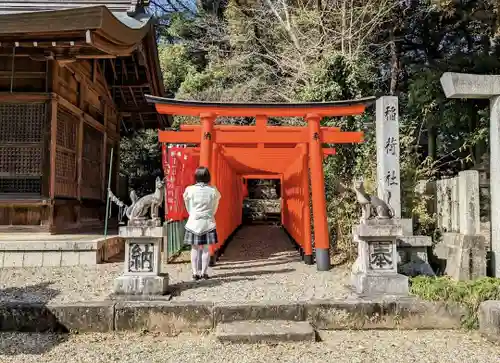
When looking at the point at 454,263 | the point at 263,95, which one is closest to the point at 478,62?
the point at 263,95

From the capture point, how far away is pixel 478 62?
14188 mm

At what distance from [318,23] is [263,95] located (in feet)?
10.8

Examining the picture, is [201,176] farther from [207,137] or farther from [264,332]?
[264,332]

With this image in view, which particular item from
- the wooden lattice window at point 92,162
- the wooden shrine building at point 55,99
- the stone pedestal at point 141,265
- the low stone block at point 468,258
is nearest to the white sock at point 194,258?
the stone pedestal at point 141,265

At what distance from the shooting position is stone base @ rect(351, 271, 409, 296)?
16.9 ft

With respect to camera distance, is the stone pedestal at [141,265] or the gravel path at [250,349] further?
the stone pedestal at [141,265]

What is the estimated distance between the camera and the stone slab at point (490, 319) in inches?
171

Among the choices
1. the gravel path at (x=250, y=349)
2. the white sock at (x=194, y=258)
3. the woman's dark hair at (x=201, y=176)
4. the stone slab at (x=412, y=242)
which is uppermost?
the woman's dark hair at (x=201, y=176)

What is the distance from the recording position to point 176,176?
32.6 feet

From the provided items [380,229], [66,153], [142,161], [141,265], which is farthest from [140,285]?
[142,161]

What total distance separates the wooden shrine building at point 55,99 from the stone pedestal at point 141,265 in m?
3.59

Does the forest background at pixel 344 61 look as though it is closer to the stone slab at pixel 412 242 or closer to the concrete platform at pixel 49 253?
the stone slab at pixel 412 242

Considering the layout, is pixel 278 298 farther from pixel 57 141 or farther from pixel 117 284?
pixel 57 141

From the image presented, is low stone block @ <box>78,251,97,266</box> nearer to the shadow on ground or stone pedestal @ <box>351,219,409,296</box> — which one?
the shadow on ground
